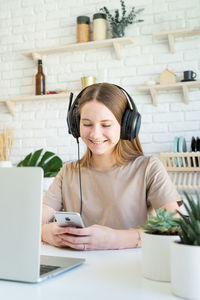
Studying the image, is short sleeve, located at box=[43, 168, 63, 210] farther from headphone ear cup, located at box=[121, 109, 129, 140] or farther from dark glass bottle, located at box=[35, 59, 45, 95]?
dark glass bottle, located at box=[35, 59, 45, 95]

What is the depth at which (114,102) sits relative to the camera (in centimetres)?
138

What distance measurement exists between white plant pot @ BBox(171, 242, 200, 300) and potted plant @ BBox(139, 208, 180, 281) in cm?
8

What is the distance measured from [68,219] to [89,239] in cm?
8

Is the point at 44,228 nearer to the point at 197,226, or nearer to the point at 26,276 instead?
the point at 26,276

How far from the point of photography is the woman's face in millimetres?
1358

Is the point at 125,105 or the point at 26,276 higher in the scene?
the point at 125,105

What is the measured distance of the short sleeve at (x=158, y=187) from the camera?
1.31m

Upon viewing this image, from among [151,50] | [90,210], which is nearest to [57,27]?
[151,50]

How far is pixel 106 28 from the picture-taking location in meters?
3.03

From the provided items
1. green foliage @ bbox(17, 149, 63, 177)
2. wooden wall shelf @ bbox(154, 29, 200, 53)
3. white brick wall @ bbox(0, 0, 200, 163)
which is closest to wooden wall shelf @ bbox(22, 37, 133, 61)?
white brick wall @ bbox(0, 0, 200, 163)

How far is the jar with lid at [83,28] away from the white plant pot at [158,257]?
8.30 ft

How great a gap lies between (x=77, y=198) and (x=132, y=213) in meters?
0.22

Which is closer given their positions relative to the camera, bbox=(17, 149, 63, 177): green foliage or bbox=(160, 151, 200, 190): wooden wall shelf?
bbox=(160, 151, 200, 190): wooden wall shelf

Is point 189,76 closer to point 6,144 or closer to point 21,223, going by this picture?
point 6,144
